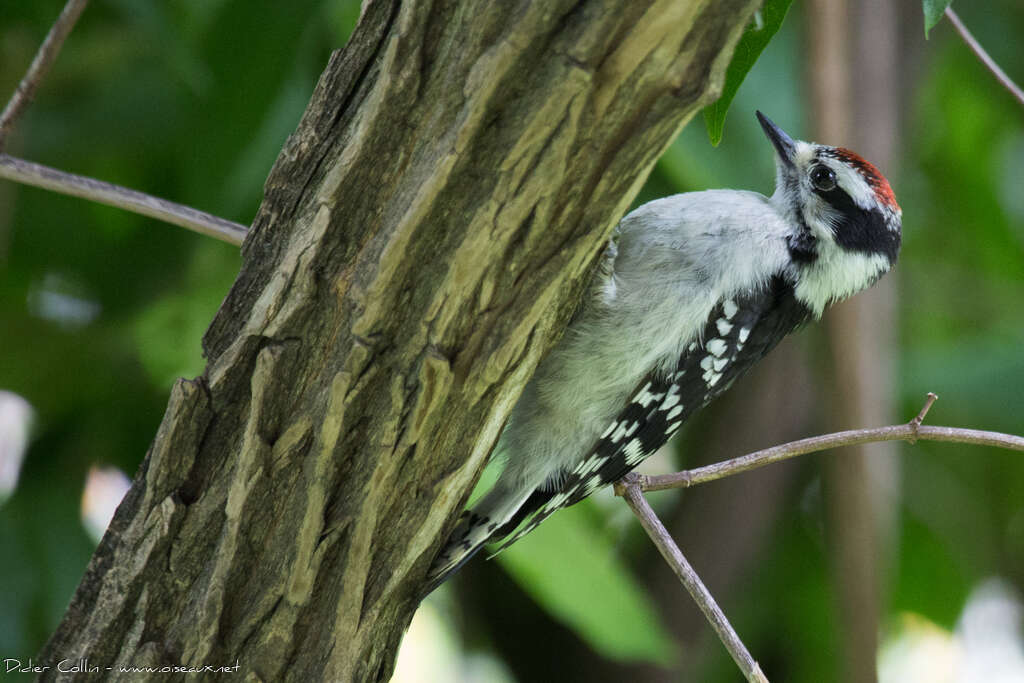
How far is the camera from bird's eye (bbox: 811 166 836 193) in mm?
2455

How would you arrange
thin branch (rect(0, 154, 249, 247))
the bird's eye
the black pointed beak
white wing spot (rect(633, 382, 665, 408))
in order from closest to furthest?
thin branch (rect(0, 154, 249, 247)) → white wing spot (rect(633, 382, 665, 408)) → the bird's eye → the black pointed beak

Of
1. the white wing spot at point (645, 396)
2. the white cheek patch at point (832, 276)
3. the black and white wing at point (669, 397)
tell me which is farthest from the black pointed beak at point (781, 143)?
the white wing spot at point (645, 396)

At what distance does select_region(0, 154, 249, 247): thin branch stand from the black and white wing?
0.95 metres

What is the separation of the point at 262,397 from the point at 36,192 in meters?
2.40

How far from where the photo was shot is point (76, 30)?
10.7 feet

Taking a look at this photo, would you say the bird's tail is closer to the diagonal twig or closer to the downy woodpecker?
the downy woodpecker

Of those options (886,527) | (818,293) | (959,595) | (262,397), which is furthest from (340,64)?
(959,595)

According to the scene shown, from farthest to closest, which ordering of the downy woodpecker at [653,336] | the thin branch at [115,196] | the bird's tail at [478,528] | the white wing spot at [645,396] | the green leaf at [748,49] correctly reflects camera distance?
the white wing spot at [645,396] < the downy woodpecker at [653,336] < the bird's tail at [478,528] < the thin branch at [115,196] < the green leaf at [748,49]

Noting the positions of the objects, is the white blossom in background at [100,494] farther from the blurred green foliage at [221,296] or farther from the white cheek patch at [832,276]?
the white cheek patch at [832,276]

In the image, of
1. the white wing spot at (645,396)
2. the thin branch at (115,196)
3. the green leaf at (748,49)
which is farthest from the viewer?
the white wing spot at (645,396)

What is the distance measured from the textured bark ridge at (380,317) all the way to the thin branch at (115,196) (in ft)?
0.70

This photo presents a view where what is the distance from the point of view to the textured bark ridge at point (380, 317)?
3.81ft

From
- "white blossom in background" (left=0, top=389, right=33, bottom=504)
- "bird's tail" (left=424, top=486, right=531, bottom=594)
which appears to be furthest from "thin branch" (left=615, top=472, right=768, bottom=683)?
"white blossom in background" (left=0, top=389, right=33, bottom=504)

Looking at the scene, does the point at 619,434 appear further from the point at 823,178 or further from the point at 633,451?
the point at 823,178
